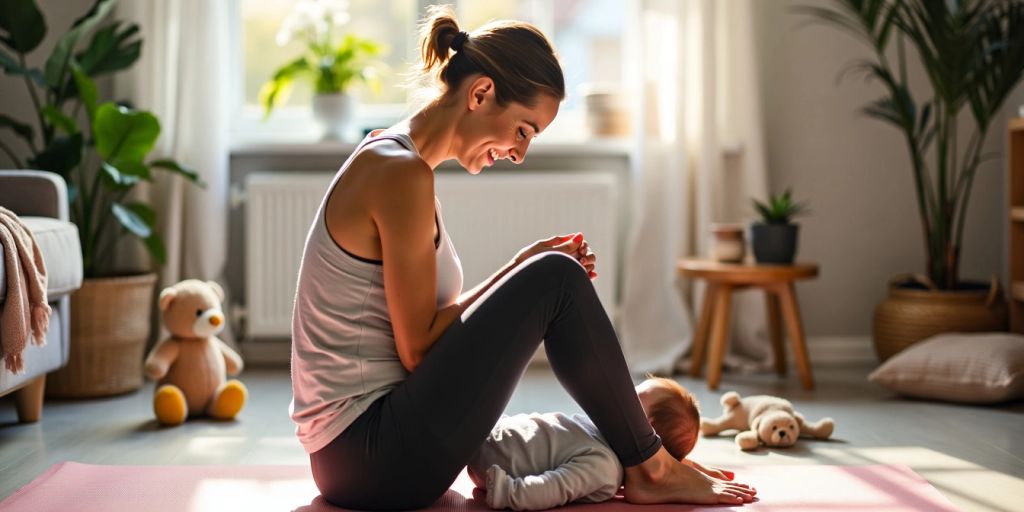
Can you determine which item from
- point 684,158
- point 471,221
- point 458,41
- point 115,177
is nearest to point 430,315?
point 458,41

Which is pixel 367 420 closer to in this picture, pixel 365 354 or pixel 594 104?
pixel 365 354

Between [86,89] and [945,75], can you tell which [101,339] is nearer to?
[86,89]

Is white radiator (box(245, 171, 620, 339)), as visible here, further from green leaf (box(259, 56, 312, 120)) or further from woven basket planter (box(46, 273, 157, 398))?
woven basket planter (box(46, 273, 157, 398))

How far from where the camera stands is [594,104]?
394cm

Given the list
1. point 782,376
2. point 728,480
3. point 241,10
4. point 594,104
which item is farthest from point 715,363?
point 241,10

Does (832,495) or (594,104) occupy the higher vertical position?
(594,104)

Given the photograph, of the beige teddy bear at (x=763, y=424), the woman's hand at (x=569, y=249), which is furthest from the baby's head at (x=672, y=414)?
the beige teddy bear at (x=763, y=424)

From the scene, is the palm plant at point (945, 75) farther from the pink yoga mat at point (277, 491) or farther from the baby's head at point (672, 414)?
the baby's head at point (672, 414)

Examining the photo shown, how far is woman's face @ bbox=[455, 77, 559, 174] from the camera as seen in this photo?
1.83m

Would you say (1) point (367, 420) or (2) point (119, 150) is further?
(2) point (119, 150)

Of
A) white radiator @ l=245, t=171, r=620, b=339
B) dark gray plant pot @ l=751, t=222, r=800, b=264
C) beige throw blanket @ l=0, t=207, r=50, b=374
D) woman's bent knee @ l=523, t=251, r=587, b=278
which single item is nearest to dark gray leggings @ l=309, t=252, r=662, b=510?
woman's bent knee @ l=523, t=251, r=587, b=278

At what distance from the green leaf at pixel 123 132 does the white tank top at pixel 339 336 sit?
168 cm

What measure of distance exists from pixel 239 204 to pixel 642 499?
94.0 inches

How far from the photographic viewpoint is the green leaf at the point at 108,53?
339cm
